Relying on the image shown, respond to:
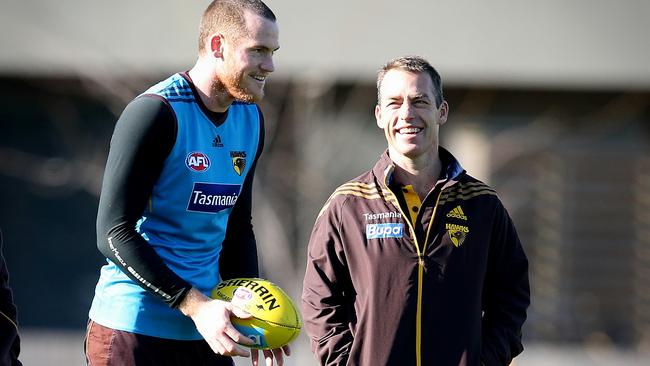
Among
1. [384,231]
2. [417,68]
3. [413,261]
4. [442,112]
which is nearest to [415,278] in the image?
[413,261]

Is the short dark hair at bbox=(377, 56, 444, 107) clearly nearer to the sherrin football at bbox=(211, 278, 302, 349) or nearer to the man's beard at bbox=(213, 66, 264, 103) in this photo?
the man's beard at bbox=(213, 66, 264, 103)

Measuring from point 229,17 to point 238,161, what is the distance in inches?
19.7

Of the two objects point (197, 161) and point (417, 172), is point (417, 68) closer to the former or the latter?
point (417, 172)

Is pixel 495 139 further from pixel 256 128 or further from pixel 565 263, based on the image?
pixel 256 128

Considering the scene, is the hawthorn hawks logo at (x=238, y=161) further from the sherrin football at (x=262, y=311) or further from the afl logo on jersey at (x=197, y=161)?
the sherrin football at (x=262, y=311)

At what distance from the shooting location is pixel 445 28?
39.0 ft

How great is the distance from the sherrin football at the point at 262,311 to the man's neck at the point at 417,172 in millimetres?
638

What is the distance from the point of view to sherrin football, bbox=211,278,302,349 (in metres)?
3.29

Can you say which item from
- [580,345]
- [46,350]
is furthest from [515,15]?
[46,350]

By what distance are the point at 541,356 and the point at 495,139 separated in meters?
2.78

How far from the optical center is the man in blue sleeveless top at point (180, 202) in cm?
321

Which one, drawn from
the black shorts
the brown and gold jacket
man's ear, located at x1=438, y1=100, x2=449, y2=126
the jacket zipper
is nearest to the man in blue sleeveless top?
the black shorts

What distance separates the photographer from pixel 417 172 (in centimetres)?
371

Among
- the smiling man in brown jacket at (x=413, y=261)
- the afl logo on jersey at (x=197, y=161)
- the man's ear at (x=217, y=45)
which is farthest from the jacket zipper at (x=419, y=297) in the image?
the man's ear at (x=217, y=45)
